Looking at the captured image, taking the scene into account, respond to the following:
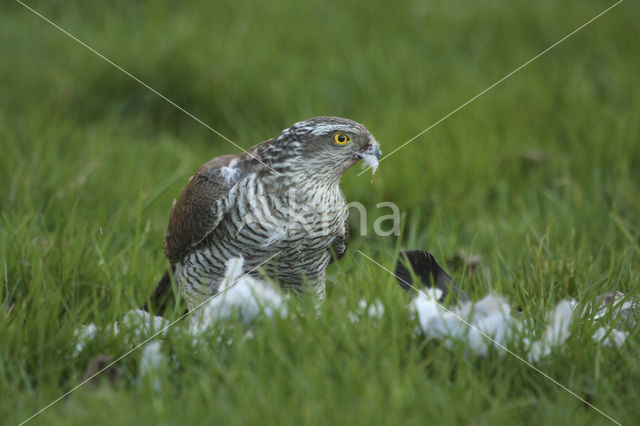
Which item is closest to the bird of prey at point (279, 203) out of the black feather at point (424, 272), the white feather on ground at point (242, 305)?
the white feather on ground at point (242, 305)

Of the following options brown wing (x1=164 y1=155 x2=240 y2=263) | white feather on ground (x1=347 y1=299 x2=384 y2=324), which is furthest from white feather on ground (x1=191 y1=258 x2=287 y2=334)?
brown wing (x1=164 y1=155 x2=240 y2=263)

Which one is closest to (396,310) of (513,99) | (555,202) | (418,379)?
(418,379)

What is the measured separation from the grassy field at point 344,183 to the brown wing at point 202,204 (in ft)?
0.67

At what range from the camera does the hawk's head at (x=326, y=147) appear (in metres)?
2.87

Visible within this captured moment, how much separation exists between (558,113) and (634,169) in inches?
38.0

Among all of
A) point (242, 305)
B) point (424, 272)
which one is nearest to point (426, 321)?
point (424, 272)

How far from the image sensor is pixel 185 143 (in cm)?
574

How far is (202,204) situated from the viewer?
2.97 meters

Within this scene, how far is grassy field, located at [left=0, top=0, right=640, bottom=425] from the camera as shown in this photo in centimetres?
227

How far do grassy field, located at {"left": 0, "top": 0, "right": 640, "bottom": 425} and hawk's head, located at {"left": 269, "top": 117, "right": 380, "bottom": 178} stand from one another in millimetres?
508

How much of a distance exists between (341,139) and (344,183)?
1.76 metres

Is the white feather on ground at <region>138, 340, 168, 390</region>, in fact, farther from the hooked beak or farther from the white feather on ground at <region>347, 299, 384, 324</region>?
the hooked beak

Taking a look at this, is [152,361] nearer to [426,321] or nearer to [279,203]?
[279,203]

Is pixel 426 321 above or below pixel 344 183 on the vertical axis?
below
